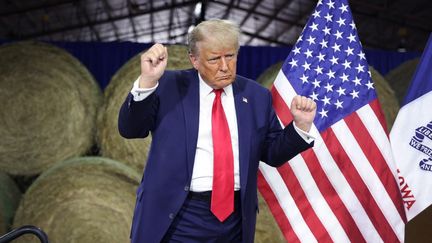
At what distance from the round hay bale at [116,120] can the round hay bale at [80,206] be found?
478 millimetres

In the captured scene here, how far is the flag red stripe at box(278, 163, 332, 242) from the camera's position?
441 cm

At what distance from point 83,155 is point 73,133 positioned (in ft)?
0.82

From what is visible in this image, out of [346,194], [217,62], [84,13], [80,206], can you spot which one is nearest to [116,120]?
[80,206]

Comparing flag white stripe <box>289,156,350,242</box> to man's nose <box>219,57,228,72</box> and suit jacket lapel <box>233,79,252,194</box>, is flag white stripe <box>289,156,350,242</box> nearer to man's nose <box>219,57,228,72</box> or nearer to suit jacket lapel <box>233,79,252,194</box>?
suit jacket lapel <box>233,79,252,194</box>

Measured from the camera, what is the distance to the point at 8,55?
6.84 m

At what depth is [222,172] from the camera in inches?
121

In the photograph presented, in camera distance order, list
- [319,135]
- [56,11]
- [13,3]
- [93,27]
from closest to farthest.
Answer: [319,135]
[13,3]
[56,11]
[93,27]

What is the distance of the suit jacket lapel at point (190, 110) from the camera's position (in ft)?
10.2

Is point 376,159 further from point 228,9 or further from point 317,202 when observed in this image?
point 228,9

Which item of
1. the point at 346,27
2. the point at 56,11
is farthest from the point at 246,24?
the point at 346,27

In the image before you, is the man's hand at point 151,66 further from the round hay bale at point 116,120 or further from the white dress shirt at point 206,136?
the round hay bale at point 116,120

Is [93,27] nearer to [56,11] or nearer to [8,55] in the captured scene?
[56,11]

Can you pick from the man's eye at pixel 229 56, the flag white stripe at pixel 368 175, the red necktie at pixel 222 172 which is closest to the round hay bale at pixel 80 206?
the flag white stripe at pixel 368 175

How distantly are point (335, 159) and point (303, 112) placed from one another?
1232 mm
